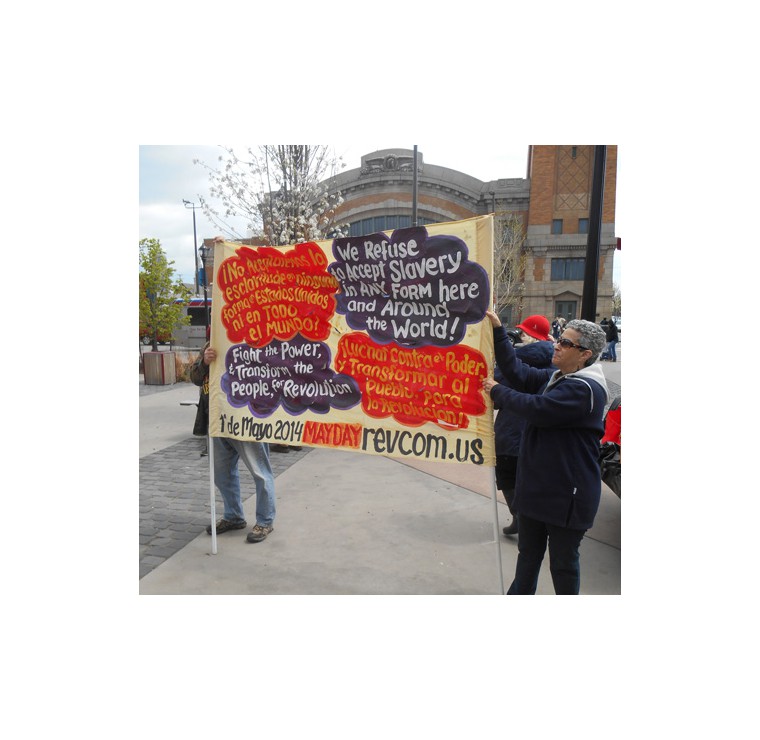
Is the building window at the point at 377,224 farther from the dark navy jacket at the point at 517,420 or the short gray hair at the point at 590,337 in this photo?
the short gray hair at the point at 590,337

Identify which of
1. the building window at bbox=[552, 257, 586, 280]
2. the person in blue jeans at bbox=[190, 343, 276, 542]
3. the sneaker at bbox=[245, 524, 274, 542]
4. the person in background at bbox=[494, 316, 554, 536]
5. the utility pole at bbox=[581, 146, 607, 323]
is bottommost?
the sneaker at bbox=[245, 524, 274, 542]

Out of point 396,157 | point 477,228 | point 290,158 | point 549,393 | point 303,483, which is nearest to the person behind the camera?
point 549,393

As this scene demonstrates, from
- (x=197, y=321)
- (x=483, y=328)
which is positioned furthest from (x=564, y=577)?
(x=197, y=321)

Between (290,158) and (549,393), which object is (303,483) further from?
(290,158)

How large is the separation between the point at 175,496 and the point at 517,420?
3495 mm

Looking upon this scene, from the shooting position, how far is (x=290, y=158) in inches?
388

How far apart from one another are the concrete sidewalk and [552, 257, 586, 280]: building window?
25545mm

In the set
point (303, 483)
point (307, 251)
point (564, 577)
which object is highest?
point (307, 251)

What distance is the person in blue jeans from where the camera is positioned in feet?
13.6

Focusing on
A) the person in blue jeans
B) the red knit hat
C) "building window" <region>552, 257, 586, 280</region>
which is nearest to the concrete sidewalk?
the person in blue jeans

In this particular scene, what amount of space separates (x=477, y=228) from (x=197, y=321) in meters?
27.9

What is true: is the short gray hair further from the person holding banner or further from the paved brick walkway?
the paved brick walkway

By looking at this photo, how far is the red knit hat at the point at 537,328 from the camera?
13.1ft

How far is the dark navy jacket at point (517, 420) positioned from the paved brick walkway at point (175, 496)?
233cm
